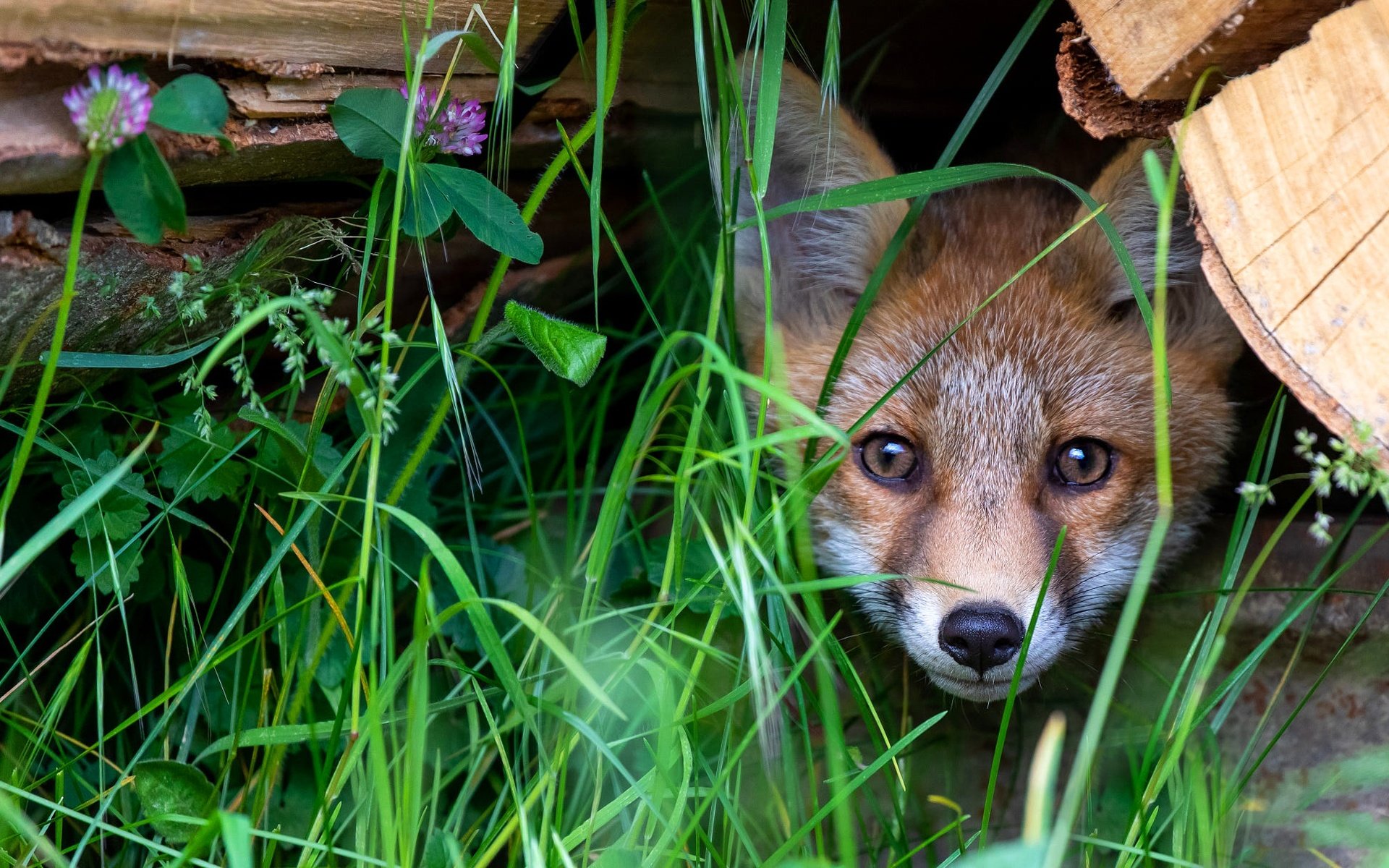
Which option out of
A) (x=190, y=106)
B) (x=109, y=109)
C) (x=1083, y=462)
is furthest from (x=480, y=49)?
(x=1083, y=462)

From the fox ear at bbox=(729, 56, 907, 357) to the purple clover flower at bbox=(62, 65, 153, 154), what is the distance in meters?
1.11

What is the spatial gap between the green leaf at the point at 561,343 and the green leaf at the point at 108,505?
0.75 meters

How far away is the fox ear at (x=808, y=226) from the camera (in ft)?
7.53

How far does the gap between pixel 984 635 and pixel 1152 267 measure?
3.52 feet

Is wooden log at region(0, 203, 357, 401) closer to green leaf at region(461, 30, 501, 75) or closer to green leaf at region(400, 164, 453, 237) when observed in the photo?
green leaf at region(400, 164, 453, 237)

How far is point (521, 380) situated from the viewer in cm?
308

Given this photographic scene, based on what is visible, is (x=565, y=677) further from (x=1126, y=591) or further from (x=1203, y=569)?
(x=1203, y=569)

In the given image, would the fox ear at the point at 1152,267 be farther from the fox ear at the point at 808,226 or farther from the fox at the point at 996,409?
the fox ear at the point at 808,226

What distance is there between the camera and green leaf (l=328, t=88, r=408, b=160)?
1692 mm

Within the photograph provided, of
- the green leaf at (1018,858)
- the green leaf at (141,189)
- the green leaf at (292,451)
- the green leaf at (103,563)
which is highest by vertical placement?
the green leaf at (141,189)

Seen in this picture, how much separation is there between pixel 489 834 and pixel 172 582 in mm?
942

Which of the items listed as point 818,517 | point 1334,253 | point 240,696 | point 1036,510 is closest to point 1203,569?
point 1036,510

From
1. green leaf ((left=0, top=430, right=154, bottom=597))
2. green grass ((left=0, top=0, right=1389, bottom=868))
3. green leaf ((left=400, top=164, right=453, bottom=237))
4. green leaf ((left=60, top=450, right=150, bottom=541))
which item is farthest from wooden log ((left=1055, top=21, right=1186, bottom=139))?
green leaf ((left=60, top=450, right=150, bottom=541))

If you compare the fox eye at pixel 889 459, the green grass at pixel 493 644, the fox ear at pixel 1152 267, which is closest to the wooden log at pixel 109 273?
the green grass at pixel 493 644
